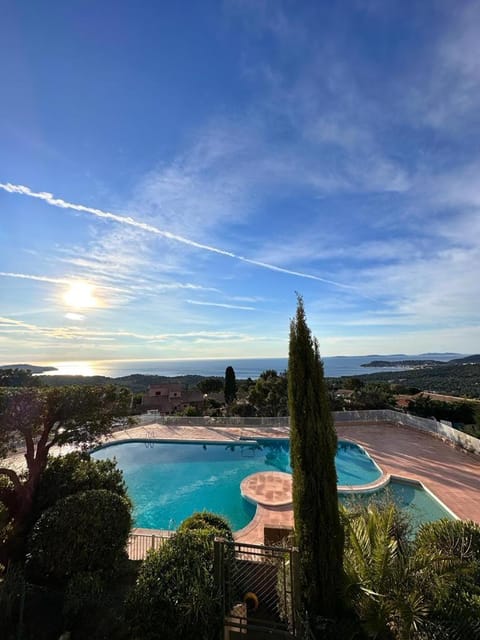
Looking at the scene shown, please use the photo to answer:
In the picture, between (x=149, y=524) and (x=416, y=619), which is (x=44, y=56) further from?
(x=149, y=524)

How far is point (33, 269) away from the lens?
35.5ft

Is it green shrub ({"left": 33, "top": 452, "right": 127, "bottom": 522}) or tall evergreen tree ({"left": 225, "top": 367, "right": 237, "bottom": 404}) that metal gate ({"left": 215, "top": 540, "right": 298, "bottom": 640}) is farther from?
tall evergreen tree ({"left": 225, "top": 367, "right": 237, "bottom": 404})

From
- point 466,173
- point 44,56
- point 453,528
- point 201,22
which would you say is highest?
point 201,22

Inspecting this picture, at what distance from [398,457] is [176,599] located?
11.7 meters

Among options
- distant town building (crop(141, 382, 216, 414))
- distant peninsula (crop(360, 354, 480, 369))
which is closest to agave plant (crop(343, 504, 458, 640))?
distant town building (crop(141, 382, 216, 414))

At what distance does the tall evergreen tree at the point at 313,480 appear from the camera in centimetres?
395

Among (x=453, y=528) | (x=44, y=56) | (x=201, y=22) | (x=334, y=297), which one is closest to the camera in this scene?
(x=453, y=528)

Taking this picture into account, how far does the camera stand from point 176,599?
3770mm

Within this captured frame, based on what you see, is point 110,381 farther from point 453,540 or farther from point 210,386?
point 210,386

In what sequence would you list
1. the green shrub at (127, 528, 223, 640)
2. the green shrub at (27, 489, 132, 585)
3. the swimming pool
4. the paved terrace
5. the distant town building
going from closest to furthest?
the green shrub at (127, 528, 223, 640), the green shrub at (27, 489, 132, 585), the paved terrace, the swimming pool, the distant town building

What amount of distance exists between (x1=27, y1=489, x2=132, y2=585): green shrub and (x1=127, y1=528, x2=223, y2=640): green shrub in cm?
113

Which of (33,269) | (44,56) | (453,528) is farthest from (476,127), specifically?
(33,269)

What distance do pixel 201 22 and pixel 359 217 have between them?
741 centimetres

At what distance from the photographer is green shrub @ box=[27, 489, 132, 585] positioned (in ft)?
15.7
